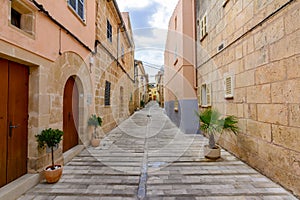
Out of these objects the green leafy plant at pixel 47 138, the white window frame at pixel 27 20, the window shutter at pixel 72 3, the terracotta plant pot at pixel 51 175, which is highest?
the window shutter at pixel 72 3

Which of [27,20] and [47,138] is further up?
[27,20]

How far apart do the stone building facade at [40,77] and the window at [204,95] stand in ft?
13.6

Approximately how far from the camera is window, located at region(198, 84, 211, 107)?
→ 6655mm

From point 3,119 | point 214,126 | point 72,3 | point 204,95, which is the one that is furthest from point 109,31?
point 3,119

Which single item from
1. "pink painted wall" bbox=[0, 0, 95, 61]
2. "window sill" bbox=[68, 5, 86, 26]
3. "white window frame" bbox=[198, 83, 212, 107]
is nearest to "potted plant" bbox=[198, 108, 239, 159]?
"white window frame" bbox=[198, 83, 212, 107]

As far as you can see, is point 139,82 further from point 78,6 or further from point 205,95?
point 78,6

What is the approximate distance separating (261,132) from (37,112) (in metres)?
4.02

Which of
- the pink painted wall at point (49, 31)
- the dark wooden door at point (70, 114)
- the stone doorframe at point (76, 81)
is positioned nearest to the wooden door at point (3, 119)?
the pink painted wall at point (49, 31)

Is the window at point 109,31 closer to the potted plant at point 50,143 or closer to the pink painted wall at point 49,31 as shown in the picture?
the pink painted wall at point 49,31

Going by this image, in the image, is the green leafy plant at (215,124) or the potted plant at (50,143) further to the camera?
the green leafy plant at (215,124)

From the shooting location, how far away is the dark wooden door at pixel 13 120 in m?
2.58

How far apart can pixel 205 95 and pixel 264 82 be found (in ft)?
12.8

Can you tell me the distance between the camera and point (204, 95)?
724 cm

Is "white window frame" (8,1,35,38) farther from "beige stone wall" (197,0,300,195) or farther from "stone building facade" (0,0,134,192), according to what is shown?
"beige stone wall" (197,0,300,195)
